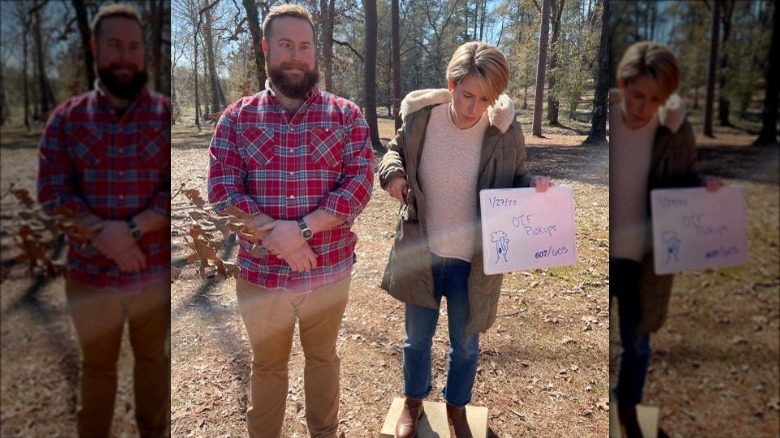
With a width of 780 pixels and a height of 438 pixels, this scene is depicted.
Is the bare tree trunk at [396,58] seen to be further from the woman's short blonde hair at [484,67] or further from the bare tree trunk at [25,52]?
the bare tree trunk at [25,52]

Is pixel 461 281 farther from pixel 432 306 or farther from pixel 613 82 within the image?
pixel 613 82

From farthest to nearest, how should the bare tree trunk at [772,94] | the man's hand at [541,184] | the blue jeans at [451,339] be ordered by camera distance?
the blue jeans at [451,339], the man's hand at [541,184], the bare tree trunk at [772,94]

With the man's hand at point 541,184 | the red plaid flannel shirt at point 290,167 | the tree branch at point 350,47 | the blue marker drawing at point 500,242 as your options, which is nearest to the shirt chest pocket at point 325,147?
the red plaid flannel shirt at point 290,167

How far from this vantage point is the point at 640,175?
0.96 metres

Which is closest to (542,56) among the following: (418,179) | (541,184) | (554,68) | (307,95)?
(554,68)

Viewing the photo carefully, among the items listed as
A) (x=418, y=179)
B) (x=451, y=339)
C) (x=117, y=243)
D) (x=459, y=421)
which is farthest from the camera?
(x=459, y=421)

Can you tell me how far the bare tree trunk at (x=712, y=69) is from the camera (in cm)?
89

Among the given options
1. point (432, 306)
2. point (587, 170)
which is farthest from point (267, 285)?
point (587, 170)

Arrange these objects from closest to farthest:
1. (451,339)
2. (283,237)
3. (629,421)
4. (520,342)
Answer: (629,421) → (283,237) → (451,339) → (520,342)

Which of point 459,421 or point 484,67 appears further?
point 459,421

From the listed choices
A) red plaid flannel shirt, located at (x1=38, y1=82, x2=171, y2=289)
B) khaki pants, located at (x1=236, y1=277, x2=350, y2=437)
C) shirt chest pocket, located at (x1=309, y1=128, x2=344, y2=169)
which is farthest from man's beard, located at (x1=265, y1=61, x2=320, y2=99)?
red plaid flannel shirt, located at (x1=38, y1=82, x2=171, y2=289)

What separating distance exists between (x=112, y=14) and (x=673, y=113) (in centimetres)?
100

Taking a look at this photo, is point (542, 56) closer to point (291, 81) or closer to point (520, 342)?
point (291, 81)

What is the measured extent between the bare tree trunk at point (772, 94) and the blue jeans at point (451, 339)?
135 centimetres
